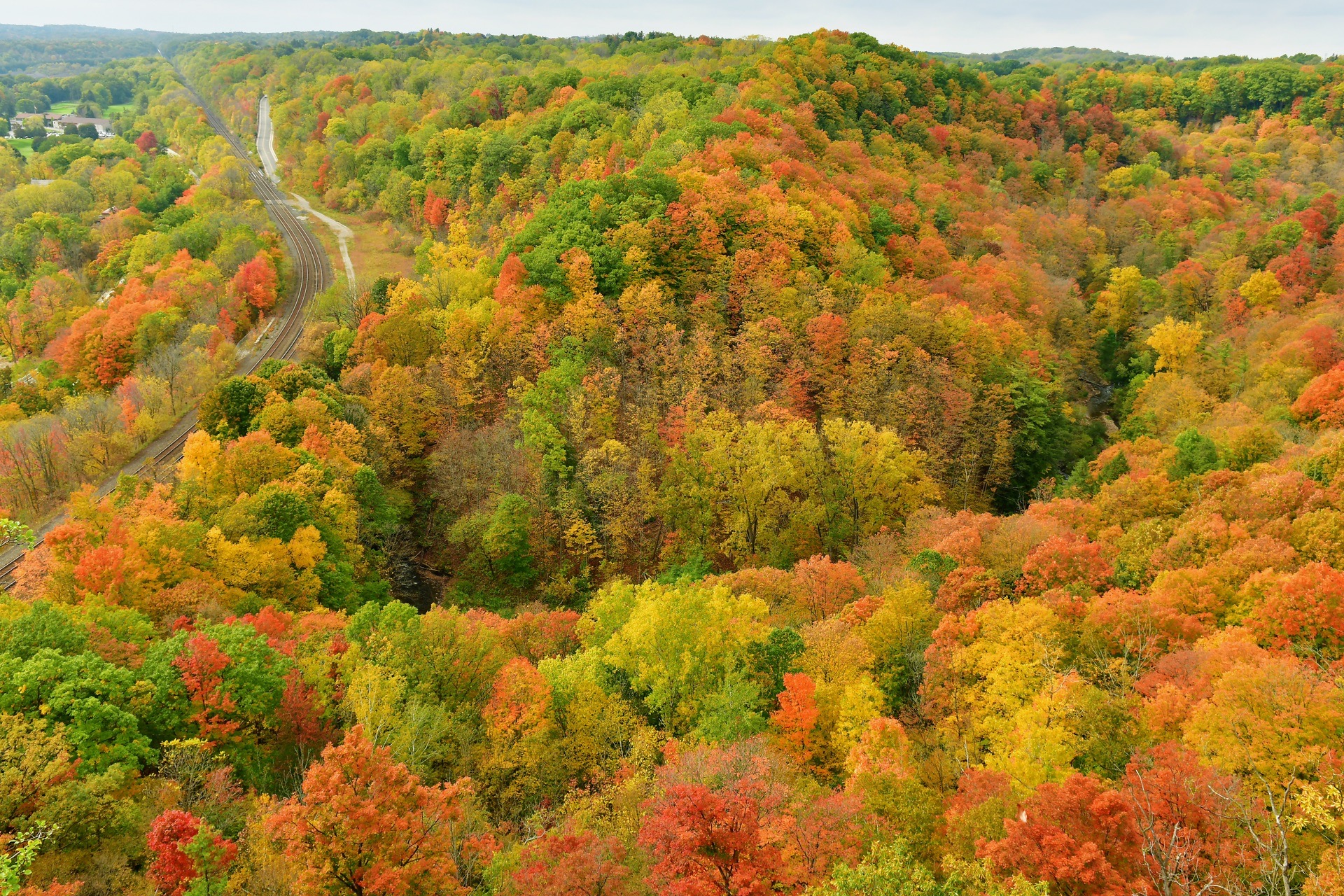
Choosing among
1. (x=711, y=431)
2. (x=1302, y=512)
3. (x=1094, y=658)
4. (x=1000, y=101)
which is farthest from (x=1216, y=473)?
(x=1000, y=101)

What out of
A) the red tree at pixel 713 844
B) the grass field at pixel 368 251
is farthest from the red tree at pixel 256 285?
the red tree at pixel 713 844

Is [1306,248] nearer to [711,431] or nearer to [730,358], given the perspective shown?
[730,358]

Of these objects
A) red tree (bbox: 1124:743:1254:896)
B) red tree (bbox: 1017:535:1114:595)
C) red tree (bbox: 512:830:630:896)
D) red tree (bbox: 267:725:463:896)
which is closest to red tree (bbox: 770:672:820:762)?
red tree (bbox: 512:830:630:896)

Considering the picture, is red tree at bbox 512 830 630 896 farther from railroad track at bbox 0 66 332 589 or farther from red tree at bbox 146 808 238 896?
railroad track at bbox 0 66 332 589

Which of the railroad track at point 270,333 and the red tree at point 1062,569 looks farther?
the railroad track at point 270,333

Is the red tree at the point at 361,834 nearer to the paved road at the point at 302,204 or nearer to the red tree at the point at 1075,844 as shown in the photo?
the red tree at the point at 1075,844

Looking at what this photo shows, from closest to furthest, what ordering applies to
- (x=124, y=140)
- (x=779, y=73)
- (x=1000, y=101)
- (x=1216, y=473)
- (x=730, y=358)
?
(x=1216, y=473), (x=730, y=358), (x=779, y=73), (x=1000, y=101), (x=124, y=140)
